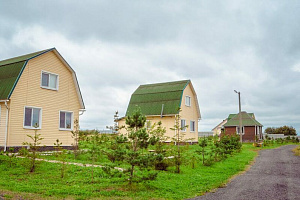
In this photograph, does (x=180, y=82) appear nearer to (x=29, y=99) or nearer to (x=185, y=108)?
(x=185, y=108)

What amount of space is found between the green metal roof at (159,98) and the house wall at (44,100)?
Answer: 35.3ft

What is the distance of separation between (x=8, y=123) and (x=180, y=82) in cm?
1922

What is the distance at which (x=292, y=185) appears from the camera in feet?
32.5

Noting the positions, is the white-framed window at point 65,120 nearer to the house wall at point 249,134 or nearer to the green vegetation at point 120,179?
the green vegetation at point 120,179

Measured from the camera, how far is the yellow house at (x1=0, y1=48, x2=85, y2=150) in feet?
52.8

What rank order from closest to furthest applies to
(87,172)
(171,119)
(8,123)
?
(87,172) → (8,123) → (171,119)

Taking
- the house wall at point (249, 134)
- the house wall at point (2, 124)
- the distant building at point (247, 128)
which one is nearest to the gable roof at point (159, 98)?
the house wall at point (2, 124)

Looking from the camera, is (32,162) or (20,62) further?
(20,62)

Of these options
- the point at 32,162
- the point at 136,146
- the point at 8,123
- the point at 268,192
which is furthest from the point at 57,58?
the point at 268,192

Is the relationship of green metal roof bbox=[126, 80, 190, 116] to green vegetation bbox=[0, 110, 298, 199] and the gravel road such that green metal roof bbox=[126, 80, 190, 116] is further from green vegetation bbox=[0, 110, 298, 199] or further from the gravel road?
green vegetation bbox=[0, 110, 298, 199]

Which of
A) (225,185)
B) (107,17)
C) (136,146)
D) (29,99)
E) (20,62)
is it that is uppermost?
(107,17)

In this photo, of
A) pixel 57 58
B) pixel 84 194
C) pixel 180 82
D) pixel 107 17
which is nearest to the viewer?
pixel 84 194

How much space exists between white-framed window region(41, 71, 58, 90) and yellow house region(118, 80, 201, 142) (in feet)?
36.4

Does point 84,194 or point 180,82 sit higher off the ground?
point 180,82
